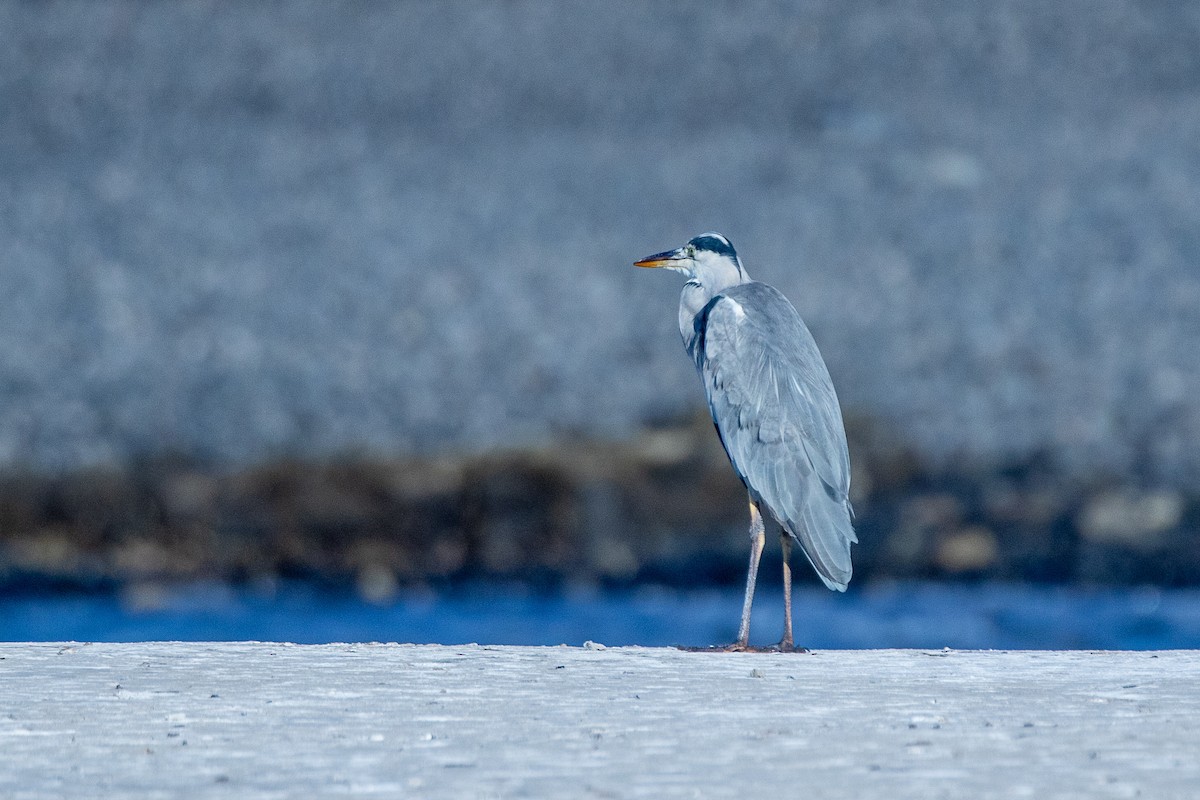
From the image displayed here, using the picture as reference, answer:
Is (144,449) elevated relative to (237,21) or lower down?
lower down

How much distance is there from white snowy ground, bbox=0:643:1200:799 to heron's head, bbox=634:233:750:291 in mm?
2079

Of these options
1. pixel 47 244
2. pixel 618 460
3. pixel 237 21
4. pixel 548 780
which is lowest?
pixel 548 780

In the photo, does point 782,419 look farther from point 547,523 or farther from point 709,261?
point 547,523

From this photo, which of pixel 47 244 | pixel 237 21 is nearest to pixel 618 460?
pixel 47 244

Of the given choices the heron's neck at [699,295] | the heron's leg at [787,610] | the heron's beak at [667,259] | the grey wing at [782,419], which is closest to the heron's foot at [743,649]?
the heron's leg at [787,610]

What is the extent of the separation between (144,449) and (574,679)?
518 inches

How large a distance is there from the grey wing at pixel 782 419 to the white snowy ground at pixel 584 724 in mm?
677

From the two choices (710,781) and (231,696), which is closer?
(710,781)

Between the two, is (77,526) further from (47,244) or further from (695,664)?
(695,664)

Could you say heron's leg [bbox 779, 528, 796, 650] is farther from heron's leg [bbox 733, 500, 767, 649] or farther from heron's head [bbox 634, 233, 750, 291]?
heron's head [bbox 634, 233, 750, 291]

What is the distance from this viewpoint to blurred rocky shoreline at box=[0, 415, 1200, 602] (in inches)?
629

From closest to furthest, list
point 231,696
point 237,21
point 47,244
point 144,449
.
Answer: point 231,696 < point 144,449 < point 47,244 < point 237,21

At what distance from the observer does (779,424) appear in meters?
6.74

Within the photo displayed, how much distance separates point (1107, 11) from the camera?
33.5 metres
